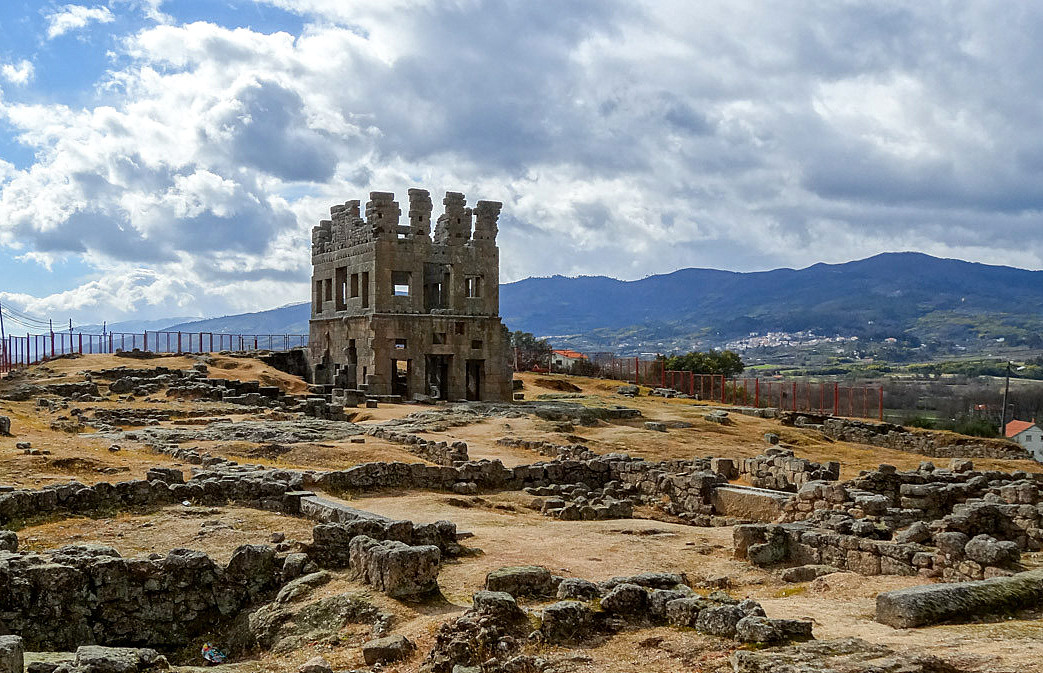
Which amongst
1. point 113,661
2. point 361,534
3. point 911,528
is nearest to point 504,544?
point 361,534

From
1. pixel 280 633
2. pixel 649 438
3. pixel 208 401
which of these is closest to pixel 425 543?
pixel 280 633

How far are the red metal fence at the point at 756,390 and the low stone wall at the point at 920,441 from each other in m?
2.41

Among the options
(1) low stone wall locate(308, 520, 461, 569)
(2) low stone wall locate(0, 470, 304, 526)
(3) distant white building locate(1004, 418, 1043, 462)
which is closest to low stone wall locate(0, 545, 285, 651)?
(1) low stone wall locate(308, 520, 461, 569)

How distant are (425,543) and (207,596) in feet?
10.2

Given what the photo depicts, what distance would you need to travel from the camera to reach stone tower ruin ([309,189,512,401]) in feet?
164

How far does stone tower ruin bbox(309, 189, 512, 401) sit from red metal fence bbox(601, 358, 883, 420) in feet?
47.3

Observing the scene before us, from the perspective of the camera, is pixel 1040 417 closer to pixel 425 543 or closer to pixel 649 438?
pixel 649 438

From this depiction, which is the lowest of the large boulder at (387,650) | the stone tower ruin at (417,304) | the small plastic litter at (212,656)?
the small plastic litter at (212,656)

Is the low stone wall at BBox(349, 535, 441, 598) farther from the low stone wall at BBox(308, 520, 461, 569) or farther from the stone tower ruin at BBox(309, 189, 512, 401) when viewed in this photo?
the stone tower ruin at BBox(309, 189, 512, 401)

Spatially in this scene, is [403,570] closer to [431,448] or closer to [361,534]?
[361,534]

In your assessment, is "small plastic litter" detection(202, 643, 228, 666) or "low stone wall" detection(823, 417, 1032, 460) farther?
"low stone wall" detection(823, 417, 1032, 460)

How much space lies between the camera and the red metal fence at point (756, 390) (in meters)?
51.2

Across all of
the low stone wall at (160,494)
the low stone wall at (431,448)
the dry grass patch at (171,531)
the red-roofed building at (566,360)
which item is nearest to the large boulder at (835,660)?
the dry grass patch at (171,531)

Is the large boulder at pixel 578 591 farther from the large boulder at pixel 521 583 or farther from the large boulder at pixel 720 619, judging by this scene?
the large boulder at pixel 720 619
